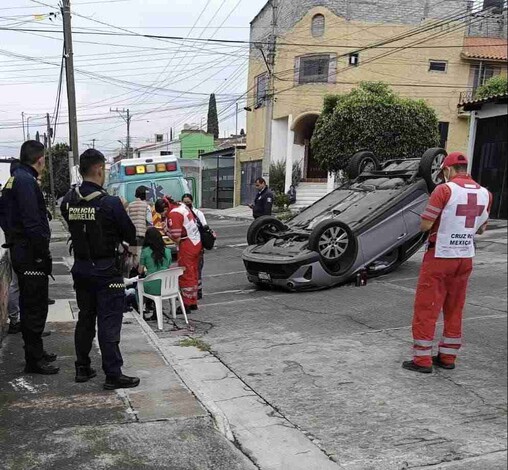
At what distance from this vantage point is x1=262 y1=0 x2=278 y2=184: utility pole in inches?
974

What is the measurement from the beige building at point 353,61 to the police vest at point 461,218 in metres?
20.9

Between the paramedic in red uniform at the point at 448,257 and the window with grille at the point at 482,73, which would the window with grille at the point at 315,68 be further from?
the paramedic in red uniform at the point at 448,257

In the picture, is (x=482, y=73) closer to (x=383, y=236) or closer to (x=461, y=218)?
(x=383, y=236)

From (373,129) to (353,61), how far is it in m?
10.8

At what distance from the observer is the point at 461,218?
13.6 ft

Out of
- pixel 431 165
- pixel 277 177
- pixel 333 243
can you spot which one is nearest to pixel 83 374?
pixel 333 243

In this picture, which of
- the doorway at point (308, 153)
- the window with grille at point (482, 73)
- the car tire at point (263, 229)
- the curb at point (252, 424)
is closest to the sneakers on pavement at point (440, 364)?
the curb at point (252, 424)

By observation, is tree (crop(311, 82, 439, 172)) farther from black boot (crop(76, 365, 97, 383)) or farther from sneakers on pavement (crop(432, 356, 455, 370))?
black boot (crop(76, 365, 97, 383))

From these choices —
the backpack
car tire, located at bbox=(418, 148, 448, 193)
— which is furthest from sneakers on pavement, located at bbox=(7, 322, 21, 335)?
car tire, located at bbox=(418, 148, 448, 193)

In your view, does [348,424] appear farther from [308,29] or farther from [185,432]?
[308,29]

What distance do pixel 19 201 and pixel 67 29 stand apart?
13691 mm

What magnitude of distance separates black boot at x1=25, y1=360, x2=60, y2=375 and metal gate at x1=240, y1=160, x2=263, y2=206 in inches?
1052

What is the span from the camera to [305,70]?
26422 millimetres

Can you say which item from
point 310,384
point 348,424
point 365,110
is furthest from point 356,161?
point 365,110
